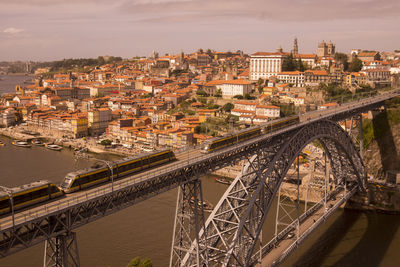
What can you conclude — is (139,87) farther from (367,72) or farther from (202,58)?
(367,72)

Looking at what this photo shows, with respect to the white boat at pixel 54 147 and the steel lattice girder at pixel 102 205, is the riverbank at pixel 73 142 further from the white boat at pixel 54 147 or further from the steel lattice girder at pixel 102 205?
the steel lattice girder at pixel 102 205

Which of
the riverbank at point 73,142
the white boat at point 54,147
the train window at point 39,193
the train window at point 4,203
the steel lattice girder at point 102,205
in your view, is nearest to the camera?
the steel lattice girder at point 102,205

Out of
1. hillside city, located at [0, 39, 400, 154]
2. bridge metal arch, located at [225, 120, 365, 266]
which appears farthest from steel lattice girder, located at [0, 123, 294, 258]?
hillside city, located at [0, 39, 400, 154]

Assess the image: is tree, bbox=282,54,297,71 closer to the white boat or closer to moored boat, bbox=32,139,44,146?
the white boat

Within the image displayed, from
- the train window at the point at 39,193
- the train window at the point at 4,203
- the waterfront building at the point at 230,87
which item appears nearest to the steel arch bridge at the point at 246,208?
the train window at the point at 39,193

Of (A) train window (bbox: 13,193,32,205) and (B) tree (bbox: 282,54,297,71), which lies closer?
(A) train window (bbox: 13,193,32,205)

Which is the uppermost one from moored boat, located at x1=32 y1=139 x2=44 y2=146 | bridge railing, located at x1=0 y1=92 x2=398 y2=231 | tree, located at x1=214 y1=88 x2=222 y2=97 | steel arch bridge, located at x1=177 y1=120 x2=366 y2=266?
tree, located at x1=214 y1=88 x2=222 y2=97

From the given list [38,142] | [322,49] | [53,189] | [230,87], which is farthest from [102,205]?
[322,49]

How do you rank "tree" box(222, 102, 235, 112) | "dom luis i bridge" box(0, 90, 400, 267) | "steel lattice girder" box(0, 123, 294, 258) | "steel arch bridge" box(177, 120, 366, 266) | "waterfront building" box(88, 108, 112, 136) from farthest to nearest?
"tree" box(222, 102, 235, 112), "waterfront building" box(88, 108, 112, 136), "steel arch bridge" box(177, 120, 366, 266), "dom luis i bridge" box(0, 90, 400, 267), "steel lattice girder" box(0, 123, 294, 258)
